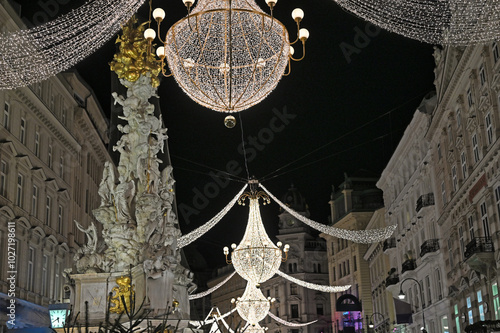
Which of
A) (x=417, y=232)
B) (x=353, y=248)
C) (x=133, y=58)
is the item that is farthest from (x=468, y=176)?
(x=353, y=248)

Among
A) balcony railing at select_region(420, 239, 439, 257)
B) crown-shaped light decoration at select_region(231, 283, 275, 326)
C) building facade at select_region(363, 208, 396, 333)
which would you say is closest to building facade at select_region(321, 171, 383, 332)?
building facade at select_region(363, 208, 396, 333)

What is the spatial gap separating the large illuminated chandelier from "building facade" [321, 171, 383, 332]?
5829cm

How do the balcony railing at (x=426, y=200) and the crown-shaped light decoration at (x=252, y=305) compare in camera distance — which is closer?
the crown-shaped light decoration at (x=252, y=305)

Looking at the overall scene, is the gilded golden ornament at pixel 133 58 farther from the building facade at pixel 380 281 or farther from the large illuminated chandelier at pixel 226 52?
the building facade at pixel 380 281

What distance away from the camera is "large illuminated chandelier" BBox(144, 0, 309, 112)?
1431 centimetres

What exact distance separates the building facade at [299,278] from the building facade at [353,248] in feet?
26.1

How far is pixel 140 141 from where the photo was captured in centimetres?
1930

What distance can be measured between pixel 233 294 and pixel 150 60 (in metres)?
86.6

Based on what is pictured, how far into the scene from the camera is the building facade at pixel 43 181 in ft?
100

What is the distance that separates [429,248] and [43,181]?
22820 millimetres

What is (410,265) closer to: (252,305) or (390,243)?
(390,243)

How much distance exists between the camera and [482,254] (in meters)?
29.7

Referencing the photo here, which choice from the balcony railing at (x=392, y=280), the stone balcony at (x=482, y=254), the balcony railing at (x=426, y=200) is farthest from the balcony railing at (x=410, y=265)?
the stone balcony at (x=482, y=254)

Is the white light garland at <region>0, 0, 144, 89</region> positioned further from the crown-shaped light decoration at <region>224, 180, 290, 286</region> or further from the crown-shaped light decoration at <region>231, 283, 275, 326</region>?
the crown-shaped light decoration at <region>231, 283, 275, 326</region>
